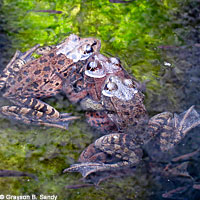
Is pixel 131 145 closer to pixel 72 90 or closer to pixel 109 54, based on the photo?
pixel 72 90

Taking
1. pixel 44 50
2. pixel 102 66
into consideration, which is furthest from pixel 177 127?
pixel 44 50

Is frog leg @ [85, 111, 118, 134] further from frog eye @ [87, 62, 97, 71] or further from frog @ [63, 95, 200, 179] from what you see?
frog eye @ [87, 62, 97, 71]

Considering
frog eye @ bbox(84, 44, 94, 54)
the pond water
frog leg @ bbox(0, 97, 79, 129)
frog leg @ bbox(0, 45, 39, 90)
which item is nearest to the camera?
the pond water

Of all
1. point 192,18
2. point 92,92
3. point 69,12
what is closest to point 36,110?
point 92,92

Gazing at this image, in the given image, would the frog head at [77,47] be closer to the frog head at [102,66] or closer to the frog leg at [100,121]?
the frog head at [102,66]

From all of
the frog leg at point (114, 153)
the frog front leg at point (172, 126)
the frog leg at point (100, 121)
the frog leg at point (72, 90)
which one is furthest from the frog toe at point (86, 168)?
the frog leg at point (72, 90)

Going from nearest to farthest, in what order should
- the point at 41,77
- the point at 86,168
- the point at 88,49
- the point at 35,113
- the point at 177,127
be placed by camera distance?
the point at 86,168
the point at 177,127
the point at 35,113
the point at 41,77
the point at 88,49

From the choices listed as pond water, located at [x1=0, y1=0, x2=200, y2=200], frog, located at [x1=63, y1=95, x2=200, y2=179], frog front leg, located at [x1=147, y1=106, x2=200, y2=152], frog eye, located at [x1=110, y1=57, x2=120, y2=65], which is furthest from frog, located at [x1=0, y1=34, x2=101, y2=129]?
frog front leg, located at [x1=147, y1=106, x2=200, y2=152]
